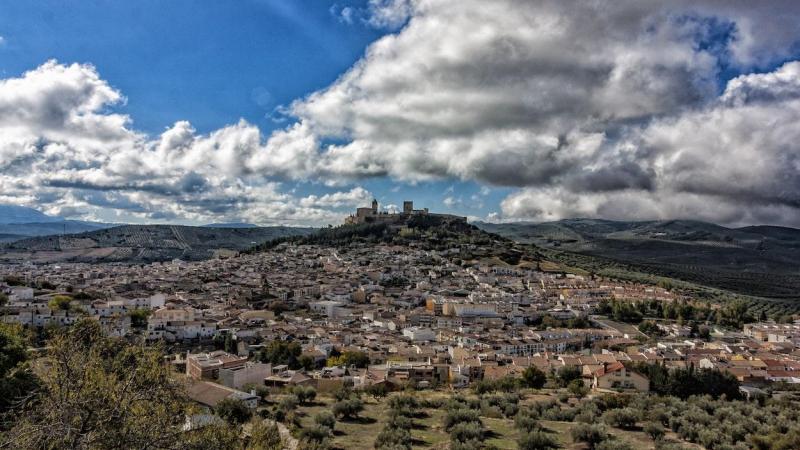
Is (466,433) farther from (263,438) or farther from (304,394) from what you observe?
(304,394)

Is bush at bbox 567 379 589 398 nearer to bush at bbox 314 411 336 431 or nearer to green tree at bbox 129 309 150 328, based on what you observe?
bush at bbox 314 411 336 431

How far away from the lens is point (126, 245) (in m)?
141

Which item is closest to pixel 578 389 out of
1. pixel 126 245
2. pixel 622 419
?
pixel 622 419

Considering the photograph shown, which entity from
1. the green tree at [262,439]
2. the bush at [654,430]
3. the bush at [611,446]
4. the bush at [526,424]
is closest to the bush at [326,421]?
the green tree at [262,439]

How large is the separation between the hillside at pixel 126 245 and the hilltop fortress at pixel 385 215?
117 ft

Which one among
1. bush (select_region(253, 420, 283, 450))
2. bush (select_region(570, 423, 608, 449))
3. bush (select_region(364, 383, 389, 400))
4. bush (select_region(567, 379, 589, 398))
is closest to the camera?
bush (select_region(253, 420, 283, 450))

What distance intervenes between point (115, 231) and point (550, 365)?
533ft

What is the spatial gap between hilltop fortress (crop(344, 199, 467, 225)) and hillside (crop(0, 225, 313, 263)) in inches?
1405

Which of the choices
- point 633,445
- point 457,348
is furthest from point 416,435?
point 457,348

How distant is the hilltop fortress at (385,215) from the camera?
406 feet

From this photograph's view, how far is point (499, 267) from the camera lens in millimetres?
81062

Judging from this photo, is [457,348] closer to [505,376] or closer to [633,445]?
[505,376]

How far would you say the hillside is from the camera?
119 metres

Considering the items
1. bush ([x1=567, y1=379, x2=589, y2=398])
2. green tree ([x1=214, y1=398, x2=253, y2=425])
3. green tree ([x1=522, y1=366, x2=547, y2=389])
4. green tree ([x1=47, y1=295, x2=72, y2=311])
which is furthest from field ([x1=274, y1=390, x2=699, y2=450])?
green tree ([x1=47, y1=295, x2=72, y2=311])
